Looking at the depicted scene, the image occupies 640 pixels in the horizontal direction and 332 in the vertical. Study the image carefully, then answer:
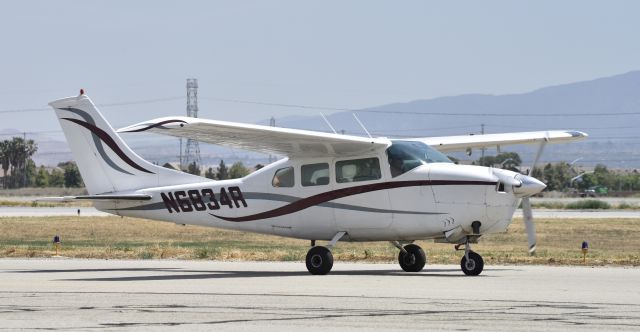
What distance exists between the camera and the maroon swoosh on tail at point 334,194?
67.2 ft

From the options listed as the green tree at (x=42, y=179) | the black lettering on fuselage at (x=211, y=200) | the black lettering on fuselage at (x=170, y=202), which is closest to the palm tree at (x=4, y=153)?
the green tree at (x=42, y=179)

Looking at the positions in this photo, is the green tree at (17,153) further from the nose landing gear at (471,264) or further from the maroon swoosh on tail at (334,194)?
the nose landing gear at (471,264)

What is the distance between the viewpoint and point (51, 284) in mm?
18578

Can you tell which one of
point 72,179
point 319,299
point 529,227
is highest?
point 72,179

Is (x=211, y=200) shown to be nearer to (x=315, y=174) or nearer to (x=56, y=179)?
(x=315, y=174)

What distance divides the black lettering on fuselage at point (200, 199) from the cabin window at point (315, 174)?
1.41 meters

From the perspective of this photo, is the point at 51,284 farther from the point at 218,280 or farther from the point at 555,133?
the point at 555,133

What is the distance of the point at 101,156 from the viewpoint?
2392cm

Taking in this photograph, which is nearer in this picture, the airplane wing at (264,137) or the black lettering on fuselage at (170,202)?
the airplane wing at (264,137)

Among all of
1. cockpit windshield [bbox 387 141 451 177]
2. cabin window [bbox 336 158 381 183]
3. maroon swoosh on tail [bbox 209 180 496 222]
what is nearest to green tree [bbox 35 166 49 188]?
maroon swoosh on tail [bbox 209 180 496 222]

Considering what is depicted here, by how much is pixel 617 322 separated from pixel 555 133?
11.3 meters

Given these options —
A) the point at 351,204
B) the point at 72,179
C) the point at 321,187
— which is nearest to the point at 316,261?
the point at 351,204

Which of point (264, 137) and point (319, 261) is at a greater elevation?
point (264, 137)

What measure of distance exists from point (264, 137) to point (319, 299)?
5.78 metres
